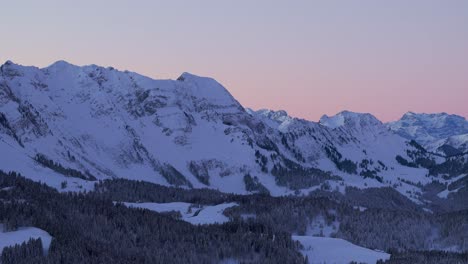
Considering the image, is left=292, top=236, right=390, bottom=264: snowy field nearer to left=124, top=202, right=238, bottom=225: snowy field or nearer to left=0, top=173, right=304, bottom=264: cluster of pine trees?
left=0, top=173, right=304, bottom=264: cluster of pine trees

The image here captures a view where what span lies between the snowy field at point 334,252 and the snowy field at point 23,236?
2121 centimetres

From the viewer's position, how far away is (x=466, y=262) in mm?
50375

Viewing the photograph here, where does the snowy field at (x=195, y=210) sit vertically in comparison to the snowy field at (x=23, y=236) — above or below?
above

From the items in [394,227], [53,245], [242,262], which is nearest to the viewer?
[53,245]

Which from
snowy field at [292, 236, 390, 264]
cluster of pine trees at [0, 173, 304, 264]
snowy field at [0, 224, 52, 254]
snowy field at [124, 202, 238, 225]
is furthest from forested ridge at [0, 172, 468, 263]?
snowy field at [124, 202, 238, 225]

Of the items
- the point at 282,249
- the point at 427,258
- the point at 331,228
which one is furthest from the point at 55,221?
the point at 331,228

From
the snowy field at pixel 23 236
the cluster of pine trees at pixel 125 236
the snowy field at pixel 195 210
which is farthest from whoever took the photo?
the snowy field at pixel 195 210

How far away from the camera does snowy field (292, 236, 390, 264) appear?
2008 inches

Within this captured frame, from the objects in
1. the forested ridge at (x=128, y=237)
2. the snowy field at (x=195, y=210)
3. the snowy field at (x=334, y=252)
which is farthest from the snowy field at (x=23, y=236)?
the snowy field at (x=195, y=210)

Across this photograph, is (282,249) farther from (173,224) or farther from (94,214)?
(94,214)

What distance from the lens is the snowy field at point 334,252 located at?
51000 mm

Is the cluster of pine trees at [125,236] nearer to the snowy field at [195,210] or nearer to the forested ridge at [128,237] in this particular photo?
the forested ridge at [128,237]

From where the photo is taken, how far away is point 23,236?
3872cm

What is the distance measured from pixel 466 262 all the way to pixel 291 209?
2346 inches
